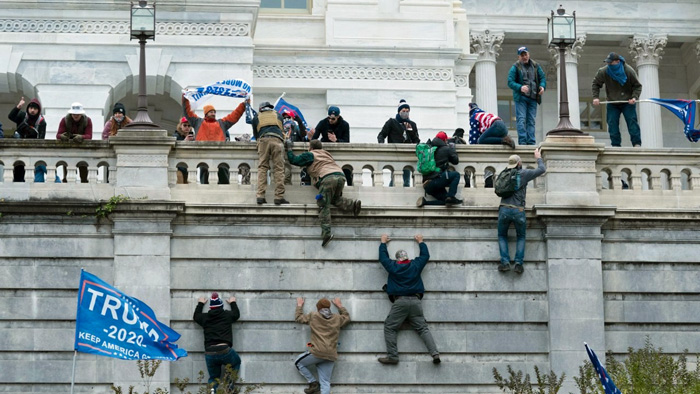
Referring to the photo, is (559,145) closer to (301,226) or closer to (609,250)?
(609,250)

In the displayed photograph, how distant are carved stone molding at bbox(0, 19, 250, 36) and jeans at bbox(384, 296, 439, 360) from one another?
45.4 feet

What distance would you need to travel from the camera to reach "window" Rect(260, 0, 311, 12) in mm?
51375

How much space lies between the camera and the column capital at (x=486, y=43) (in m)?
59.7

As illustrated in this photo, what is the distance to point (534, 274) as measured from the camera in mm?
34250

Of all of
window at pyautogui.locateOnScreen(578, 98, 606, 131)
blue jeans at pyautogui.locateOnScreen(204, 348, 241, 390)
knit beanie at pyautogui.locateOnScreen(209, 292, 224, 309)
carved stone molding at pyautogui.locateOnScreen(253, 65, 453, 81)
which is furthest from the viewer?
window at pyautogui.locateOnScreen(578, 98, 606, 131)

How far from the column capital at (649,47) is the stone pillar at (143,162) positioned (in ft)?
95.2

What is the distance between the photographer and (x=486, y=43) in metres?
59.8

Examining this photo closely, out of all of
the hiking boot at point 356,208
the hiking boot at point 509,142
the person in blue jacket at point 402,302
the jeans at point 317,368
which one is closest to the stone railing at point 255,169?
the hiking boot at point 509,142

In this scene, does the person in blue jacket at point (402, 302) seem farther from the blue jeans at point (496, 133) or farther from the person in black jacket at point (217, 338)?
the blue jeans at point (496, 133)

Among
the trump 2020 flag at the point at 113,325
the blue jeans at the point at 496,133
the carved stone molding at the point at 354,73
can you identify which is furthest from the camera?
the carved stone molding at the point at 354,73

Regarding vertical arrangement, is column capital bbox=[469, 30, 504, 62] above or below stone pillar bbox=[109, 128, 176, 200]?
above

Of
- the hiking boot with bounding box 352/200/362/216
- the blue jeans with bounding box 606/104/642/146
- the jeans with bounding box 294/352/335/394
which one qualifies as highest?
the blue jeans with bounding box 606/104/642/146

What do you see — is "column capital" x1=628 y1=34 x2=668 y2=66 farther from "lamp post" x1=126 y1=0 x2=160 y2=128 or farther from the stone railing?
"lamp post" x1=126 y1=0 x2=160 y2=128

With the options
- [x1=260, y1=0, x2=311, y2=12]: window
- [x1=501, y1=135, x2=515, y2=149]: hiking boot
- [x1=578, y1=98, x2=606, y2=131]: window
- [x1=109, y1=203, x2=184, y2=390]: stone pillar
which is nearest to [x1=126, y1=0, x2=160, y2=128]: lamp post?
[x1=109, y1=203, x2=184, y2=390]: stone pillar
